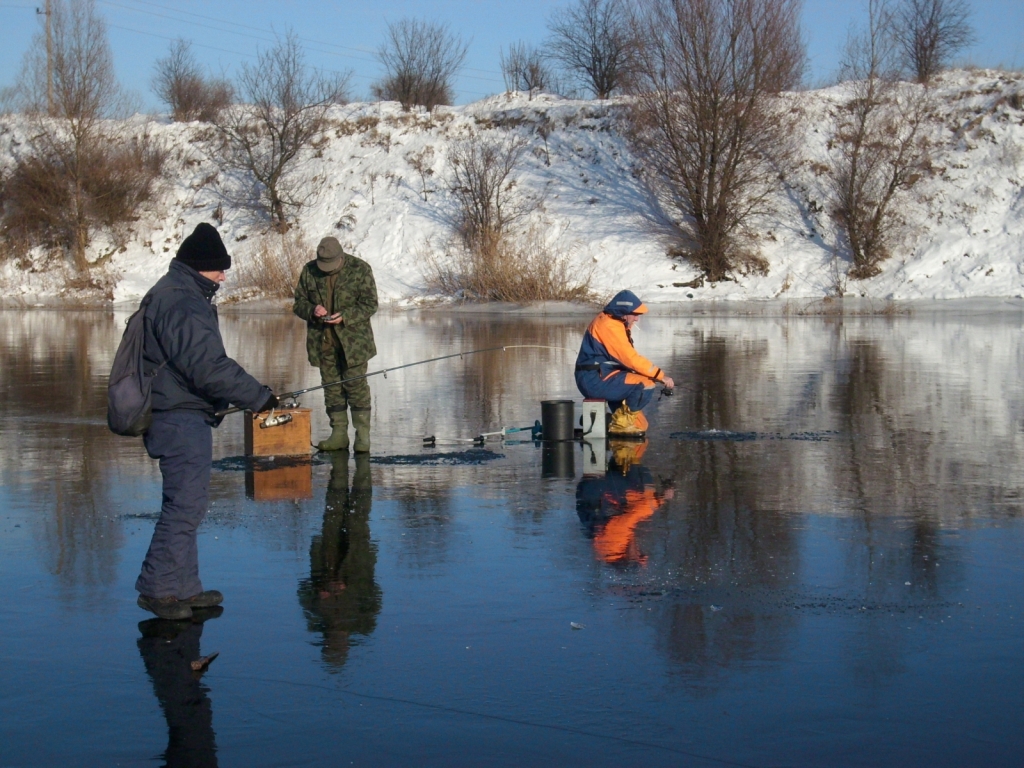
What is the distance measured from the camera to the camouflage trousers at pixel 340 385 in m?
10.3

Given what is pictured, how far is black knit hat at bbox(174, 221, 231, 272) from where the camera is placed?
5586 millimetres

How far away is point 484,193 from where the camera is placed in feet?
142

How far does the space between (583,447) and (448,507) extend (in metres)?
2.90

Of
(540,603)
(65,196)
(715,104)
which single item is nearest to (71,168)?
(65,196)

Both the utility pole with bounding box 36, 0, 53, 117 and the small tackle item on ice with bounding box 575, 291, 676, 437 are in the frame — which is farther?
the utility pole with bounding box 36, 0, 53, 117

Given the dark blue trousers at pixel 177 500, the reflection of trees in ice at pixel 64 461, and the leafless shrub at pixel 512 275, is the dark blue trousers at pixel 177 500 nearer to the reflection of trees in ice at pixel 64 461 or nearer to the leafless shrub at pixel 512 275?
the reflection of trees in ice at pixel 64 461

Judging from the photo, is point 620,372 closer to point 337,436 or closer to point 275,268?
point 337,436

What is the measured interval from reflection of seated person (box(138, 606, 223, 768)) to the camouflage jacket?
16.1 ft

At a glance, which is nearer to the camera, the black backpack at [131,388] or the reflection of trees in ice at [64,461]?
the black backpack at [131,388]

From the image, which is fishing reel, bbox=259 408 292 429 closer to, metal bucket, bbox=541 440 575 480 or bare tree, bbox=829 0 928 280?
metal bucket, bbox=541 440 575 480

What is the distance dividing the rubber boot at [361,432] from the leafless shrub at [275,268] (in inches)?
1132

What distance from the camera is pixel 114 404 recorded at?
5.31m

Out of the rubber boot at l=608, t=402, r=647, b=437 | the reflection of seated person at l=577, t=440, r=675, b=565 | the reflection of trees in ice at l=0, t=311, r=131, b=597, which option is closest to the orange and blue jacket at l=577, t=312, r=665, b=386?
the rubber boot at l=608, t=402, r=647, b=437

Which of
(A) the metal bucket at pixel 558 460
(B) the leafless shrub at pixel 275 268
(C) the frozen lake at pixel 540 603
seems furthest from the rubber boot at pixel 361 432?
(B) the leafless shrub at pixel 275 268
